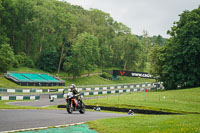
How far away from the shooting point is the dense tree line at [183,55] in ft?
180

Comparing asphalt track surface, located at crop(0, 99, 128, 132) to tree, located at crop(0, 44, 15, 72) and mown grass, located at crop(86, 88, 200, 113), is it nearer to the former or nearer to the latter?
mown grass, located at crop(86, 88, 200, 113)

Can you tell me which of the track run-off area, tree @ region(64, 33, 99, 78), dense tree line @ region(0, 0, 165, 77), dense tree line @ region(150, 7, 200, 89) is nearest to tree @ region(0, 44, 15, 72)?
dense tree line @ region(0, 0, 165, 77)

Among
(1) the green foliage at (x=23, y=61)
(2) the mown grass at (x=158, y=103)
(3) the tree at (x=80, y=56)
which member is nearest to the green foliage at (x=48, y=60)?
(1) the green foliage at (x=23, y=61)

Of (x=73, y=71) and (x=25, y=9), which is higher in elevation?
(x=25, y=9)

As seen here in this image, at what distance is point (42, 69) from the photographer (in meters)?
80.4

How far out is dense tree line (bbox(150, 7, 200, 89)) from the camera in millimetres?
54875

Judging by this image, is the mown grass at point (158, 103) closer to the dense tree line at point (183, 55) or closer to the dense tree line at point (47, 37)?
the dense tree line at point (183, 55)

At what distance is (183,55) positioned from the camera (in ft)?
184

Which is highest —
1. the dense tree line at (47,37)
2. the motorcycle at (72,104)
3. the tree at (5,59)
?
the dense tree line at (47,37)

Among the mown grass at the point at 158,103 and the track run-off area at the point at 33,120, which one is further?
the mown grass at the point at 158,103

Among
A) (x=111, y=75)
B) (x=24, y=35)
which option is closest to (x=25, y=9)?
(x=24, y=35)

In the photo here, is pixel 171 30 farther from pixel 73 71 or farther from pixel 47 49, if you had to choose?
pixel 47 49

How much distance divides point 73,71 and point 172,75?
107 feet

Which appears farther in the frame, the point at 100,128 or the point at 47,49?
the point at 47,49
